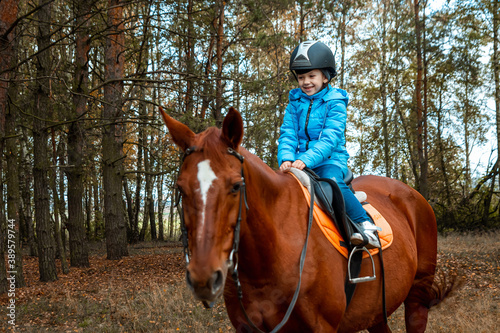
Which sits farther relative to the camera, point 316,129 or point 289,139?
point 289,139

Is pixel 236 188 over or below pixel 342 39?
below

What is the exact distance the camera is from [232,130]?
214 cm

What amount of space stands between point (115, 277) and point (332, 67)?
9833mm

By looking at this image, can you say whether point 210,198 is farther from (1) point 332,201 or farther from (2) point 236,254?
(1) point 332,201

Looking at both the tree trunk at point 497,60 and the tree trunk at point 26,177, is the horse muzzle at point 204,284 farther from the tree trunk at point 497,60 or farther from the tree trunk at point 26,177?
the tree trunk at point 26,177

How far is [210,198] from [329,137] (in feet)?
4.96

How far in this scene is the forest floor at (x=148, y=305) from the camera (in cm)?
595

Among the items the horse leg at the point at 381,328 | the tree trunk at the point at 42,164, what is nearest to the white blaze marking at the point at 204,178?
the horse leg at the point at 381,328

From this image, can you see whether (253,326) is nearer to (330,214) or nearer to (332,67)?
(330,214)

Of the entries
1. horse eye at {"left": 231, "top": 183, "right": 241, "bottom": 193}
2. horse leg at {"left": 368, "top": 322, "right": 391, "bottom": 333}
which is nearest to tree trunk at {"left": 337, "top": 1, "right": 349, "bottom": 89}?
horse leg at {"left": 368, "top": 322, "right": 391, "bottom": 333}

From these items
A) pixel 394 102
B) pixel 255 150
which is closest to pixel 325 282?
pixel 255 150

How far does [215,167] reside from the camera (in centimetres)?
197

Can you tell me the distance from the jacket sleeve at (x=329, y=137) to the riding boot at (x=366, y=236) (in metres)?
0.62

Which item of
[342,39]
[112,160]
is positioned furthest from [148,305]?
[342,39]
